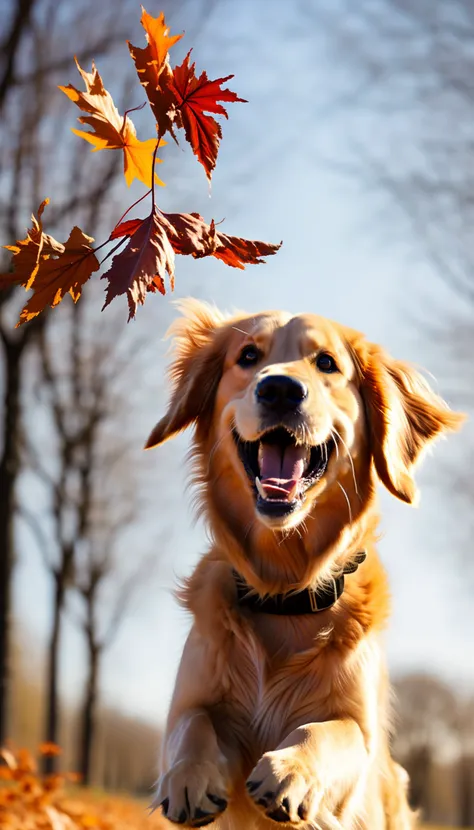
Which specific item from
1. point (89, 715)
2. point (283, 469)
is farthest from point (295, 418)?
point (89, 715)

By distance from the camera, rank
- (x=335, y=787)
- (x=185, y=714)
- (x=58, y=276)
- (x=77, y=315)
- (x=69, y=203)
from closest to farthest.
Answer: (x=58, y=276) < (x=335, y=787) < (x=185, y=714) < (x=69, y=203) < (x=77, y=315)

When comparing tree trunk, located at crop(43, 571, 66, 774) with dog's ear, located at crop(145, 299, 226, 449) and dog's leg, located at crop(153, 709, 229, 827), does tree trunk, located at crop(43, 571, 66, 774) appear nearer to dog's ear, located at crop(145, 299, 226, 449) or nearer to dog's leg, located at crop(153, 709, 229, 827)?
dog's ear, located at crop(145, 299, 226, 449)

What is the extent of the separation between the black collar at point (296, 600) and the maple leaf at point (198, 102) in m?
1.63

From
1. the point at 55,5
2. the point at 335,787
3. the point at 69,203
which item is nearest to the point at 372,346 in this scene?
the point at 335,787

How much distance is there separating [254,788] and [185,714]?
0.52m

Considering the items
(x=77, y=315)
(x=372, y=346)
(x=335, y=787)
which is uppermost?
(x=77, y=315)

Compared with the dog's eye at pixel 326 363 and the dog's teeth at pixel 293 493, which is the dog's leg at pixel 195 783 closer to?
the dog's teeth at pixel 293 493

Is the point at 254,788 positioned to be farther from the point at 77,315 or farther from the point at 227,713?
the point at 77,315

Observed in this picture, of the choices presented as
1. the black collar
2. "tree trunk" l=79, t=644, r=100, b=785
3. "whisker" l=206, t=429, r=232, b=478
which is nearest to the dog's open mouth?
"whisker" l=206, t=429, r=232, b=478

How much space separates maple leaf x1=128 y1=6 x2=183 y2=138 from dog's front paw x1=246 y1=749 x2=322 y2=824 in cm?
162

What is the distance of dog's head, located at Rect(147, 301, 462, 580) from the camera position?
9.46 feet

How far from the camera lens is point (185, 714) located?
2832 millimetres

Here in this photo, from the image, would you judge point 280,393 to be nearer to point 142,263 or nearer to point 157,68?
point 142,263

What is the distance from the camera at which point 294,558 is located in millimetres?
3203
